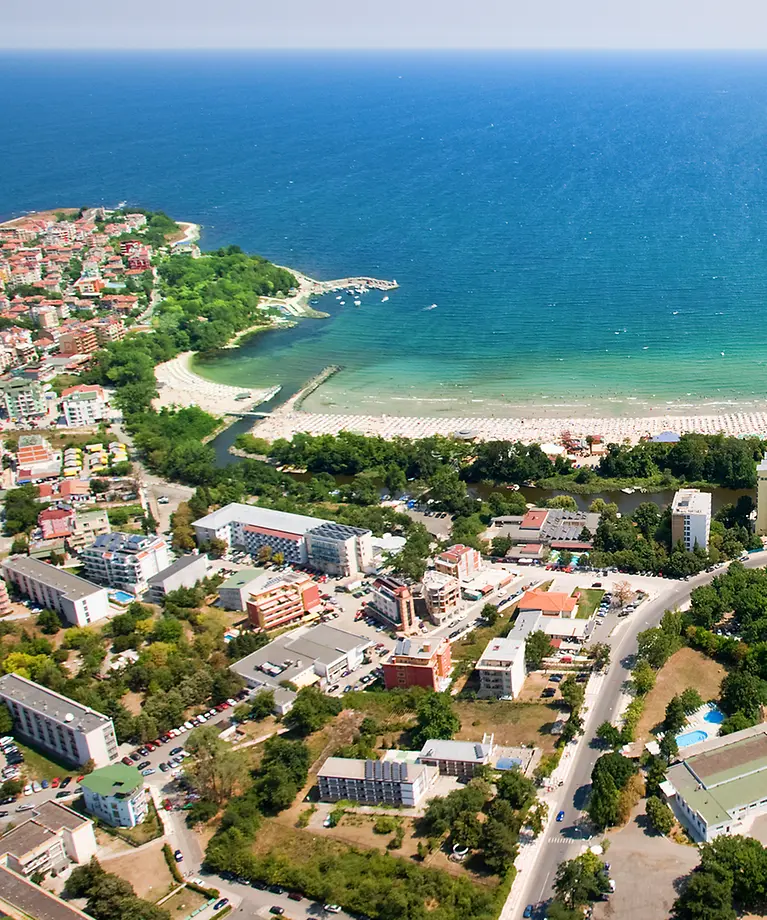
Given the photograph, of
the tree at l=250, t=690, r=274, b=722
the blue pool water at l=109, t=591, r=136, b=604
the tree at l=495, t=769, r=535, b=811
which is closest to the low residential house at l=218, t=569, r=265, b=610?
the blue pool water at l=109, t=591, r=136, b=604

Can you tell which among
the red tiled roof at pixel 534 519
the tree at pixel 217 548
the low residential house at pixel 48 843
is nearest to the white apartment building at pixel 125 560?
the tree at pixel 217 548

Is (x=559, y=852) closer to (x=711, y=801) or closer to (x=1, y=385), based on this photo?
(x=711, y=801)

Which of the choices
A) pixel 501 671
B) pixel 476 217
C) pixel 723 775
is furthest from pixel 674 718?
pixel 476 217

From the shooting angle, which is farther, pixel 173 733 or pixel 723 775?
pixel 173 733

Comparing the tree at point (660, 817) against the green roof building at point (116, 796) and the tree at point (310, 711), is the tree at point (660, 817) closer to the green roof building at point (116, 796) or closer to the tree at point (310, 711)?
the tree at point (310, 711)

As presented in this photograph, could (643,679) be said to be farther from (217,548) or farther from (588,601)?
(217,548)
